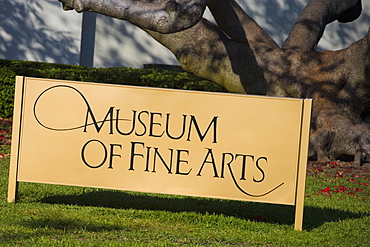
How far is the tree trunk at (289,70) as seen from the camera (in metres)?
10.7

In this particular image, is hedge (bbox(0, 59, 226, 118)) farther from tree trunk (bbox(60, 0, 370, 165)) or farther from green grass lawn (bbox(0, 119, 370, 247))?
green grass lawn (bbox(0, 119, 370, 247))

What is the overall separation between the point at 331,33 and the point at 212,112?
44.2 feet

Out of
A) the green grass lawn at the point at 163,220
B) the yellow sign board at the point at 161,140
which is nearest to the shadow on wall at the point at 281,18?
the green grass lawn at the point at 163,220

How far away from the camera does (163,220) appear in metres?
5.87

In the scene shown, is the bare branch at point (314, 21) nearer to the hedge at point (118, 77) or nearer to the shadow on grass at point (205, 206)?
the hedge at point (118, 77)

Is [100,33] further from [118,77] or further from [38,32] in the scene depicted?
[118,77]

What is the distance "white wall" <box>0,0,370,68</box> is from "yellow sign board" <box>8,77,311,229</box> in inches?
491

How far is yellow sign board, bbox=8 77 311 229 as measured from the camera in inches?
229

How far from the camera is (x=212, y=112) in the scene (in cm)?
588

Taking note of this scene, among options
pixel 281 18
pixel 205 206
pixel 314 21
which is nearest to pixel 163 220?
pixel 205 206

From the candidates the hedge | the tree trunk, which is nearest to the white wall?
the hedge

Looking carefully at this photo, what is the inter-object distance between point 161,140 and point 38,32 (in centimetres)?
1315

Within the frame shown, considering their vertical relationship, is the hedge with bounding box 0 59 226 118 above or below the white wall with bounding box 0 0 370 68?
below

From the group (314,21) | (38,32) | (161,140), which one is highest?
(38,32)
